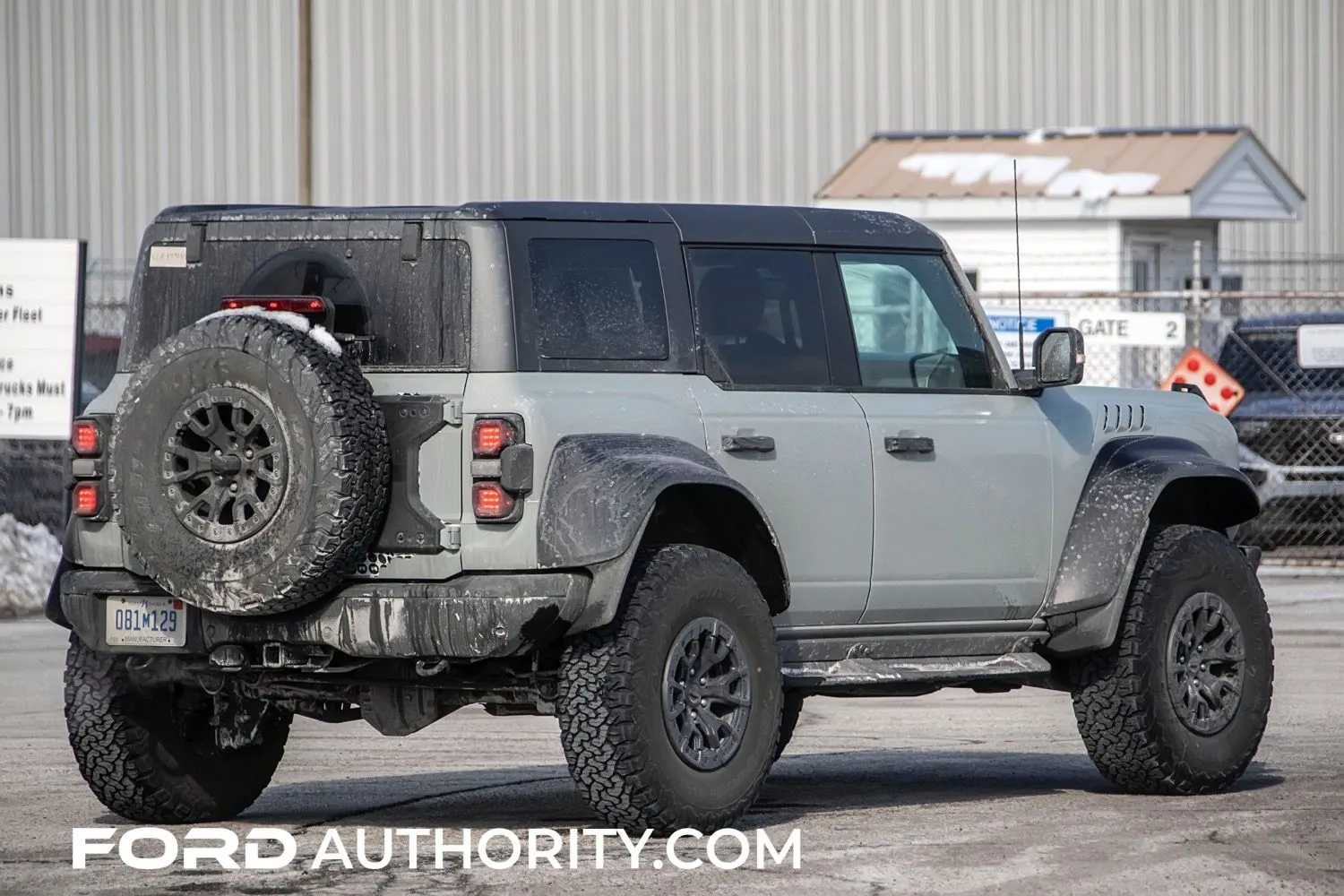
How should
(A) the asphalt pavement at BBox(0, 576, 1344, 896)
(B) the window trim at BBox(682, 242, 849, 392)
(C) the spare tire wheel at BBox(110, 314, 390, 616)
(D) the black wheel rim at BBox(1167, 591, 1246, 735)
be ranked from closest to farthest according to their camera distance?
(A) the asphalt pavement at BBox(0, 576, 1344, 896) < (C) the spare tire wheel at BBox(110, 314, 390, 616) < (B) the window trim at BBox(682, 242, 849, 392) < (D) the black wheel rim at BBox(1167, 591, 1246, 735)

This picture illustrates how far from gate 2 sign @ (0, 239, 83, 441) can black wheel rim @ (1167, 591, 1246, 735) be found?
10.7 m

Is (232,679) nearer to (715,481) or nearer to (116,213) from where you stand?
(715,481)

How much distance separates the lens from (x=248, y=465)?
734 cm

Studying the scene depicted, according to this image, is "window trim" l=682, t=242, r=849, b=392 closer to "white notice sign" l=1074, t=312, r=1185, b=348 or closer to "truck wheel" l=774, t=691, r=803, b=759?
"truck wheel" l=774, t=691, r=803, b=759

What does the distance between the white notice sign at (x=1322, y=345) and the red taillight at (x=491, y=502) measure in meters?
14.3

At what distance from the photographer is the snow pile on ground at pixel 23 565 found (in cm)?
1786

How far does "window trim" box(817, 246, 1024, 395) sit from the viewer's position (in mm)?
8516

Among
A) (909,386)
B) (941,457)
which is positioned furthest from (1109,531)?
(909,386)

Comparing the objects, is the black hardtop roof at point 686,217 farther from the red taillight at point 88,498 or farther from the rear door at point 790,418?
the red taillight at point 88,498

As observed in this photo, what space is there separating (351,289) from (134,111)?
31.7 m

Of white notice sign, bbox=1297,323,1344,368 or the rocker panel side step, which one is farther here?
white notice sign, bbox=1297,323,1344,368

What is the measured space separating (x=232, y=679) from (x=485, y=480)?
1233 mm

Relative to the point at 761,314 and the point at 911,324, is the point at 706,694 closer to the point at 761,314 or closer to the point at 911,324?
the point at 761,314

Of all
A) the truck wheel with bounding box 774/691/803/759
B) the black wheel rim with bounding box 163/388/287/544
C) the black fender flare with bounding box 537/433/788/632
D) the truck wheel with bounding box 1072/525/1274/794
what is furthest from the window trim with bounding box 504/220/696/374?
the truck wheel with bounding box 1072/525/1274/794
